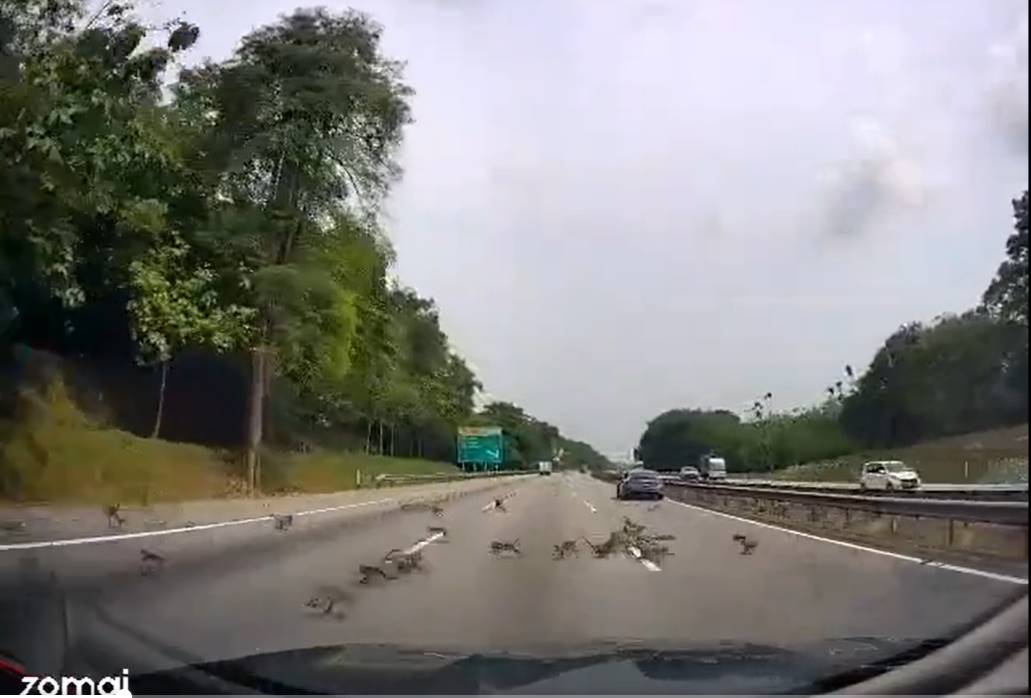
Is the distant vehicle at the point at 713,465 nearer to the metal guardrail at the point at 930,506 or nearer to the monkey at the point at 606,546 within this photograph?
the metal guardrail at the point at 930,506

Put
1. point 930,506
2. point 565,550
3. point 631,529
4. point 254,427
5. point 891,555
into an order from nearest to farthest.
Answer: point 930,506 < point 254,427 < point 891,555 < point 565,550 < point 631,529

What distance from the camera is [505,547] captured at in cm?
1119

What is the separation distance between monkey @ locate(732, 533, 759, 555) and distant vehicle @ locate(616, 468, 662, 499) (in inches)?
194

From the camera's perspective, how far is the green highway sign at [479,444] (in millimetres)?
12078

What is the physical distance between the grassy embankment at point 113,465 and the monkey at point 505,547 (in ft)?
4.20

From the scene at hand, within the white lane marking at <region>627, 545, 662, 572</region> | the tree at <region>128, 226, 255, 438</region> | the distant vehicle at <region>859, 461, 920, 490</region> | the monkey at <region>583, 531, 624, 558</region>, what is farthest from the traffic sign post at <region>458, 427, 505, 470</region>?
the distant vehicle at <region>859, 461, 920, 490</region>

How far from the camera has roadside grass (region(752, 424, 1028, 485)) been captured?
4305 mm

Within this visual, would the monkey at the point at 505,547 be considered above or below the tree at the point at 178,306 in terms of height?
below

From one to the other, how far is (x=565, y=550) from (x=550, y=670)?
18.7ft

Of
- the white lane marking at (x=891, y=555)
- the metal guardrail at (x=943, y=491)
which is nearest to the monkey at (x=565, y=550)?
the metal guardrail at (x=943, y=491)

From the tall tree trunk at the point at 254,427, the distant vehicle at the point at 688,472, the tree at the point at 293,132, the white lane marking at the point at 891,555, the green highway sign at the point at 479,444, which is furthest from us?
the distant vehicle at the point at 688,472

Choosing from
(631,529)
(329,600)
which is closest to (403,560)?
(329,600)

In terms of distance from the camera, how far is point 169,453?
10.6 metres

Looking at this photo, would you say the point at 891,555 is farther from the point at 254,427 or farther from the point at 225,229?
the point at 225,229
